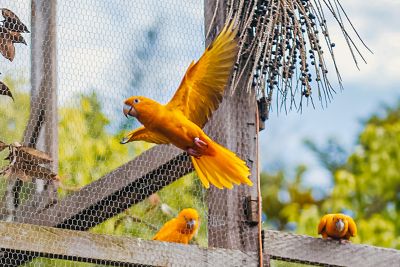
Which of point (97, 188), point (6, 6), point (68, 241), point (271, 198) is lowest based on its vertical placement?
point (68, 241)

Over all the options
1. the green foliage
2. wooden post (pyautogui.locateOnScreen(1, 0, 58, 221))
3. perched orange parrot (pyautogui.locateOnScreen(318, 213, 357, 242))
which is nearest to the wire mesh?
wooden post (pyautogui.locateOnScreen(1, 0, 58, 221))

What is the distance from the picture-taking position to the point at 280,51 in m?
2.83

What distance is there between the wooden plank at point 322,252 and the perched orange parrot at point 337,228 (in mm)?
55

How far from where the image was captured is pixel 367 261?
9.66 ft

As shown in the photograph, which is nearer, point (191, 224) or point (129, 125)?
point (129, 125)

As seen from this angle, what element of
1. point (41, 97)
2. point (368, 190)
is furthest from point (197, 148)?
point (368, 190)

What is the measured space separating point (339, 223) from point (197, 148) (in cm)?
61

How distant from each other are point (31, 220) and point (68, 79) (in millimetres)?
378

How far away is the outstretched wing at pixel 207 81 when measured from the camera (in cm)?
266

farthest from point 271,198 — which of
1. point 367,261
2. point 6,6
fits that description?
point 6,6

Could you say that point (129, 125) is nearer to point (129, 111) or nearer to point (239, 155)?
point (129, 111)

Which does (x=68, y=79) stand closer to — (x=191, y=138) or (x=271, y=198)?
(x=191, y=138)

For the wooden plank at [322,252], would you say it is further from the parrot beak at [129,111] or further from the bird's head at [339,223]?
the parrot beak at [129,111]

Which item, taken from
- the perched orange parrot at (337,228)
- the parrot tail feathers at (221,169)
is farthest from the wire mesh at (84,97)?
the perched orange parrot at (337,228)
